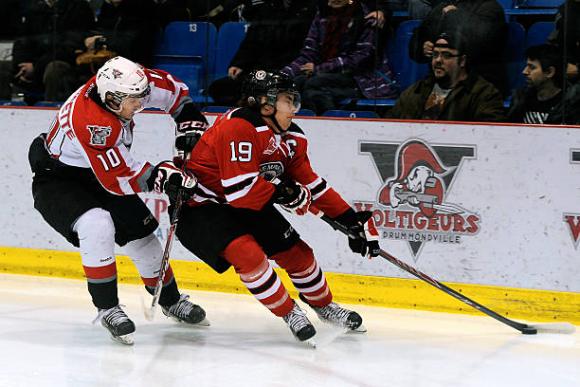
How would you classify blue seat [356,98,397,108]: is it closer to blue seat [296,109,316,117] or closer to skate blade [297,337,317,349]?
blue seat [296,109,316,117]

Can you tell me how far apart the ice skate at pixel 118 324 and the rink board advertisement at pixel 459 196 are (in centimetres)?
122

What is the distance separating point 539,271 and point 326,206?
3.44 ft

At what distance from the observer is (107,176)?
345 centimetres

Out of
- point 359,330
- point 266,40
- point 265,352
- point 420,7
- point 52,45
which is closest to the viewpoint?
point 265,352

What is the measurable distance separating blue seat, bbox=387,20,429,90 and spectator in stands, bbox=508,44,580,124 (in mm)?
463

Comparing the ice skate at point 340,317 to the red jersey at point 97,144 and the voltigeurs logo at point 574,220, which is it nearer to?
the red jersey at point 97,144

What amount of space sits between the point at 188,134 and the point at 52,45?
177 cm

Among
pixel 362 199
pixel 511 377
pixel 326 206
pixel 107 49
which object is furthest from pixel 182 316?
pixel 107 49

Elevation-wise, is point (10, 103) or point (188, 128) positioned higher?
point (188, 128)

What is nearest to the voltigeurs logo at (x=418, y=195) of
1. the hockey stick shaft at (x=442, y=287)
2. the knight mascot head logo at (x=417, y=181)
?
the knight mascot head logo at (x=417, y=181)

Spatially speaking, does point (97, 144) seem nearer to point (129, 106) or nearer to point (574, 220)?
point (129, 106)

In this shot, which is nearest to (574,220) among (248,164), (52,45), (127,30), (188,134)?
(248,164)

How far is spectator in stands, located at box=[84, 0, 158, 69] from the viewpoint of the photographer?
5094mm

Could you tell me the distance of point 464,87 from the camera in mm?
4410
